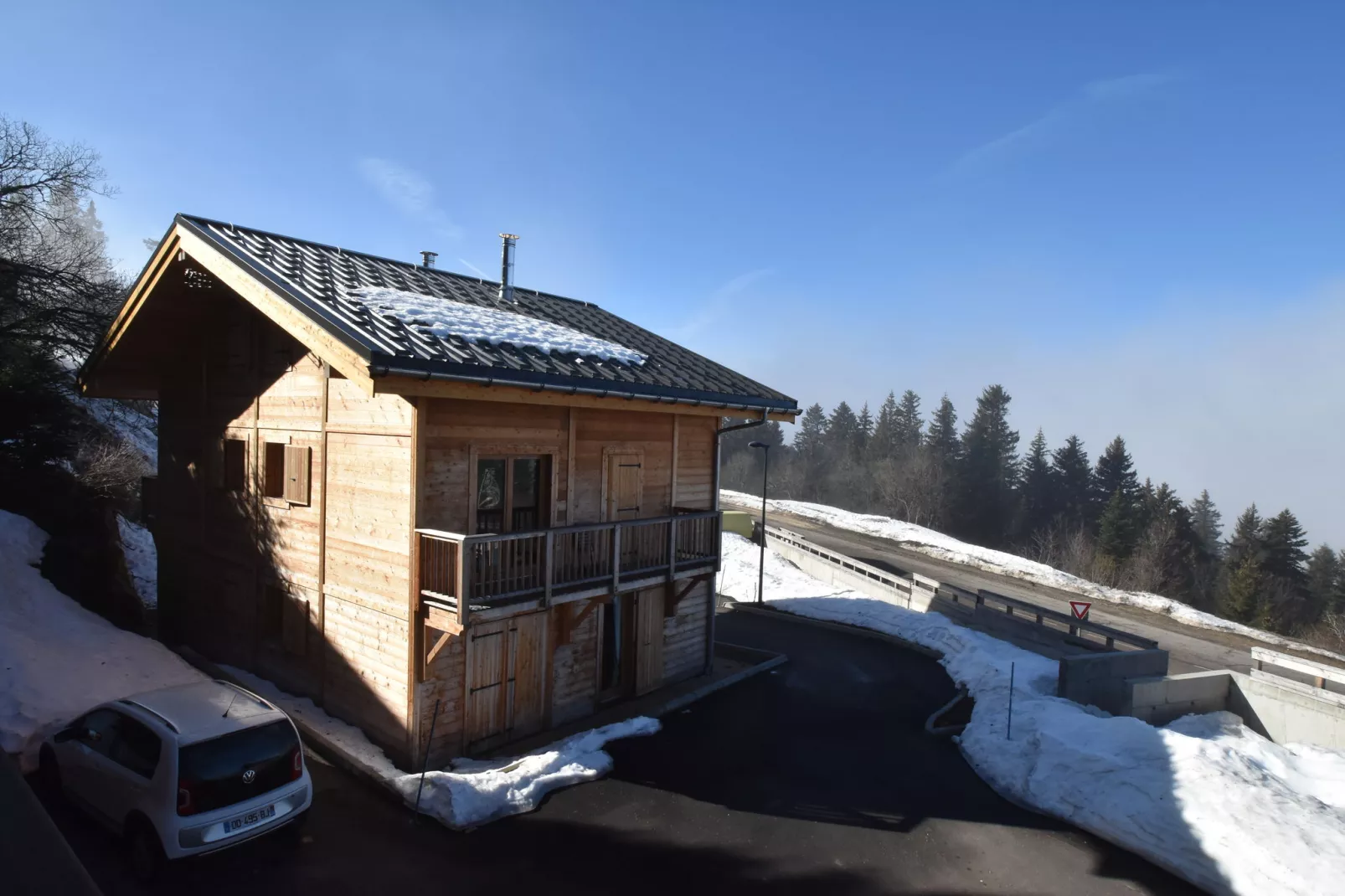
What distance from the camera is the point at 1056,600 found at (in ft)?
111

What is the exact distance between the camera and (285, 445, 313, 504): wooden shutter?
12.9 m

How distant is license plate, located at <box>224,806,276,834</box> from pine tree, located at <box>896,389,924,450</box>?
89.4 metres

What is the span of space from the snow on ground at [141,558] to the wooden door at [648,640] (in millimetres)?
14817

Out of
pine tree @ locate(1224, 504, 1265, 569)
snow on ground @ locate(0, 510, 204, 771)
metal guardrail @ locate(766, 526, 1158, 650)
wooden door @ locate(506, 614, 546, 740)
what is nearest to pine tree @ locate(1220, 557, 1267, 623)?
pine tree @ locate(1224, 504, 1265, 569)

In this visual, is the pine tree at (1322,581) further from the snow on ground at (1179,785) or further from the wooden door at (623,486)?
the wooden door at (623,486)

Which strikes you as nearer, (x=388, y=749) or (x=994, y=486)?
(x=388, y=749)

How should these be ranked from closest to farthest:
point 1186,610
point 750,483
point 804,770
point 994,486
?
point 804,770 < point 1186,610 < point 994,486 < point 750,483

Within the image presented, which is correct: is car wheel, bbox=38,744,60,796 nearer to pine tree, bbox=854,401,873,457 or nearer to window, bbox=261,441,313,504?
window, bbox=261,441,313,504

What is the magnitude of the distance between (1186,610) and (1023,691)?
23972 mm

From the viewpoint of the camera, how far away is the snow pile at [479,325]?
11.5 m

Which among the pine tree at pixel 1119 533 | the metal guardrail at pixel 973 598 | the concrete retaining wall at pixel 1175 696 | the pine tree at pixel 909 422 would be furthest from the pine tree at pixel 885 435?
the concrete retaining wall at pixel 1175 696

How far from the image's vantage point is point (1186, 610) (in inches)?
1326

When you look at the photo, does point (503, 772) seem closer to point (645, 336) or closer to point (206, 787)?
point (206, 787)

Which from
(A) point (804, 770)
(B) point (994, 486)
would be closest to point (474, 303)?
(A) point (804, 770)
